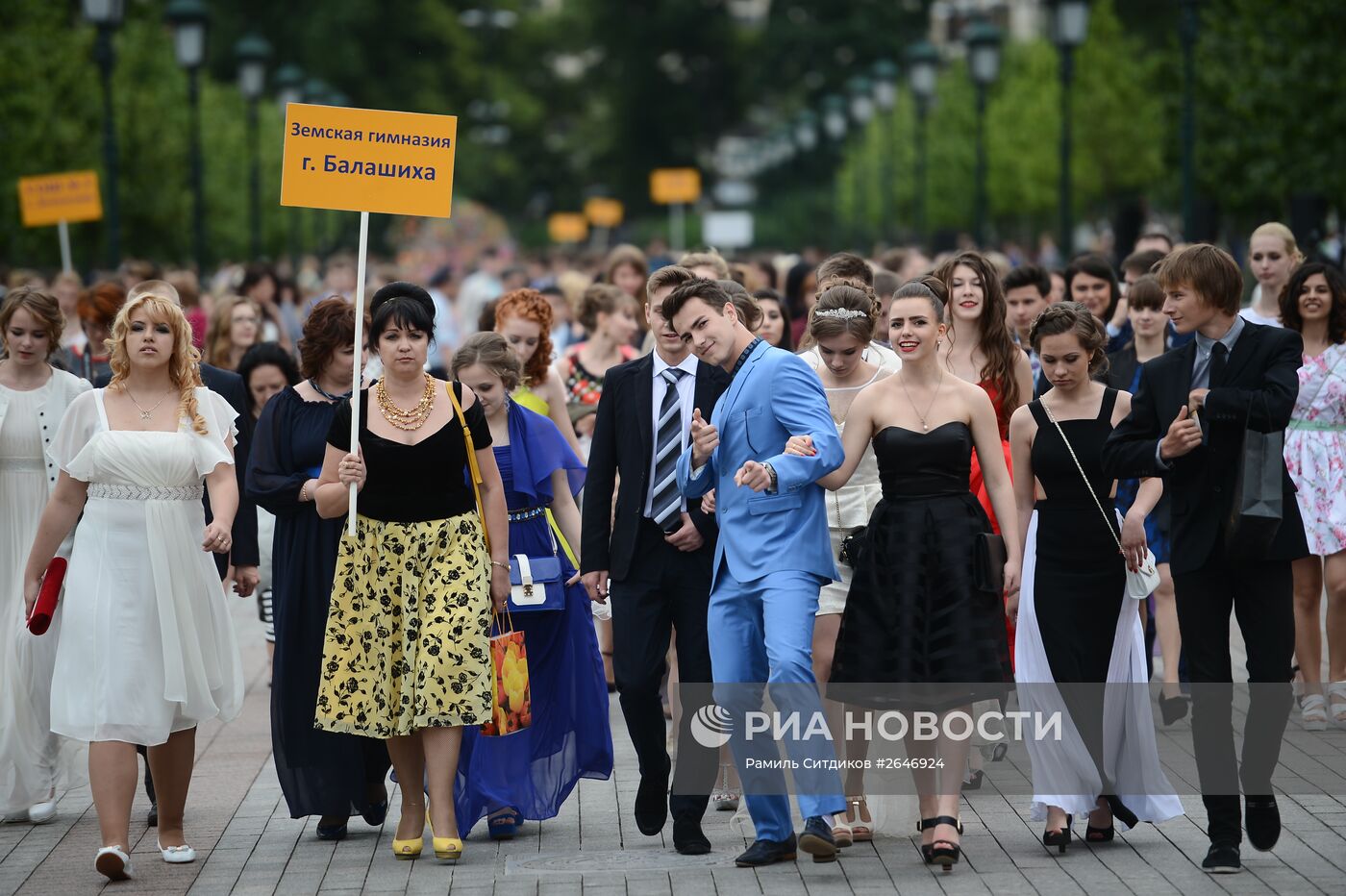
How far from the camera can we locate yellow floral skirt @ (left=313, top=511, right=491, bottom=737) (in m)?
7.64

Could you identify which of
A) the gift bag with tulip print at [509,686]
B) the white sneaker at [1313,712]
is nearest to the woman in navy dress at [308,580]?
the gift bag with tulip print at [509,686]

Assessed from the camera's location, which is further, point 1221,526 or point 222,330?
point 222,330

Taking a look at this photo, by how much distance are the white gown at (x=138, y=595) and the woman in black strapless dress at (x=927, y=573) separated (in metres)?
2.34

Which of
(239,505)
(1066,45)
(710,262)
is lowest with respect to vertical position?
(239,505)

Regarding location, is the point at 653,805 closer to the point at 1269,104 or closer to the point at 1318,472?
the point at 1318,472

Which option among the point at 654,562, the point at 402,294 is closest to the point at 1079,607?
the point at 654,562

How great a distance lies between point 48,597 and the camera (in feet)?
25.9

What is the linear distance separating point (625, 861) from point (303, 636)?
1.58 metres

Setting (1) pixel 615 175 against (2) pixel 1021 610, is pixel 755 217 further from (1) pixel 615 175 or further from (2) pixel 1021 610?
Answer: (2) pixel 1021 610

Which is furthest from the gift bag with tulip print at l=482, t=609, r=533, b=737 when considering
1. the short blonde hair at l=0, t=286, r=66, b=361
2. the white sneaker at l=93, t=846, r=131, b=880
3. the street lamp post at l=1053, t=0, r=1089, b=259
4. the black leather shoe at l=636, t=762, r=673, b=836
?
the street lamp post at l=1053, t=0, r=1089, b=259

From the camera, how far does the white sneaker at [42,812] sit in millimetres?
8602

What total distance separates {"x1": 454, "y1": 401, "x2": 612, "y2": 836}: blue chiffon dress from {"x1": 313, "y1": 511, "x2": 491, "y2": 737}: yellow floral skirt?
1.71 ft

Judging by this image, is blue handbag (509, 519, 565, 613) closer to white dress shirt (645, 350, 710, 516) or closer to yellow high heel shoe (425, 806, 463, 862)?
white dress shirt (645, 350, 710, 516)

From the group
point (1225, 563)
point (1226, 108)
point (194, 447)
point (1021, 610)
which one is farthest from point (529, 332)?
point (1226, 108)
